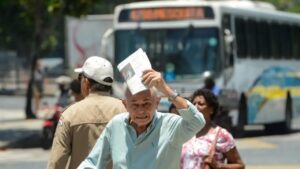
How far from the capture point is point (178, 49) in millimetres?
23312

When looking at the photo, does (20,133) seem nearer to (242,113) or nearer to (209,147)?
(242,113)

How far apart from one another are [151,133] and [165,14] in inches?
705

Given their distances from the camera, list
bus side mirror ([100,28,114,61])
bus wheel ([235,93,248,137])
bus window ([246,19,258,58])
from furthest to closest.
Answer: bus window ([246,19,258,58]) < bus wheel ([235,93,248,137]) < bus side mirror ([100,28,114,61])

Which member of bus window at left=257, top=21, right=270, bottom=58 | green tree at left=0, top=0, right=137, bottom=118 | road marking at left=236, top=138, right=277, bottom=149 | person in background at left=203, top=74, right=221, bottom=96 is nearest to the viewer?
person in background at left=203, top=74, right=221, bottom=96

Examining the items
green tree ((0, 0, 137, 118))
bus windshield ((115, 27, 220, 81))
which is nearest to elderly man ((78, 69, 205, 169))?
bus windshield ((115, 27, 220, 81))

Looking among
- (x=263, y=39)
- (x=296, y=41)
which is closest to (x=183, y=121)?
(x=263, y=39)

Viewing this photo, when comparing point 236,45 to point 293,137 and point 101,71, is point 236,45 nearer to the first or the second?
point 293,137

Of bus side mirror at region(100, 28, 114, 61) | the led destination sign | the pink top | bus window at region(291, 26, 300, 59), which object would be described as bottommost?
bus window at region(291, 26, 300, 59)

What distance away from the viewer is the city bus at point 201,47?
23.2 meters

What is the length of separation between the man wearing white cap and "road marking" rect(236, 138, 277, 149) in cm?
1553

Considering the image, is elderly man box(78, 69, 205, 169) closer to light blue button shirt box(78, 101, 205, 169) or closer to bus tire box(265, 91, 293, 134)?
light blue button shirt box(78, 101, 205, 169)

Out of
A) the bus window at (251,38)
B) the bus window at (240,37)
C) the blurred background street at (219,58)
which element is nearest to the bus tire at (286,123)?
the blurred background street at (219,58)

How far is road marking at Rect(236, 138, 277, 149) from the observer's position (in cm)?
2302

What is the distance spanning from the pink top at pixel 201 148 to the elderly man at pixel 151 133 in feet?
5.46
